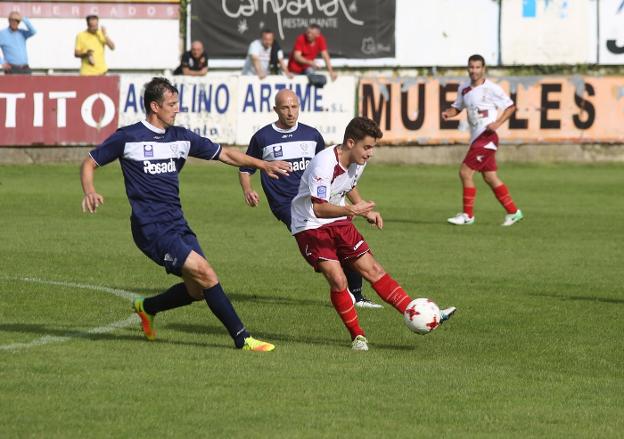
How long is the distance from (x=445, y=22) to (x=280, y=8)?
13.3 feet

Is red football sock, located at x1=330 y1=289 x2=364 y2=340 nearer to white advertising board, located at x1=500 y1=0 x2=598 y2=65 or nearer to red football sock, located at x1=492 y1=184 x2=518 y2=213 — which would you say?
red football sock, located at x1=492 y1=184 x2=518 y2=213

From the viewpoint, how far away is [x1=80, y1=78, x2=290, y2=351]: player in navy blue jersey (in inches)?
383

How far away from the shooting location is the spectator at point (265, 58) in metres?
28.4

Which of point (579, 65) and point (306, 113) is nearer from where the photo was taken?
point (306, 113)

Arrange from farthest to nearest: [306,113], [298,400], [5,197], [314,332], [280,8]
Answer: [280,8], [306,113], [5,197], [314,332], [298,400]

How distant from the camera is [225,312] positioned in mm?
9734

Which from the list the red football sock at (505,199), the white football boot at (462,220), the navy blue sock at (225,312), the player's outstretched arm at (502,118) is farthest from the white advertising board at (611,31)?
the navy blue sock at (225,312)

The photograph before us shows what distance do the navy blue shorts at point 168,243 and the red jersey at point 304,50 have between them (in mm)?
18618

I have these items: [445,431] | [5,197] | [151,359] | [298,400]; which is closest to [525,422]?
[445,431]

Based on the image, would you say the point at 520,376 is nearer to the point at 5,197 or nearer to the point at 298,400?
the point at 298,400

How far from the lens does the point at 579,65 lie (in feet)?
107

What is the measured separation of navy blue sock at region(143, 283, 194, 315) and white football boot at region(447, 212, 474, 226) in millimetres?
9467

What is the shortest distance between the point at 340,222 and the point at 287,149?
89.8 inches

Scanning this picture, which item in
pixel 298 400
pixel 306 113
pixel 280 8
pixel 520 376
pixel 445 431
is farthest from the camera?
pixel 280 8
